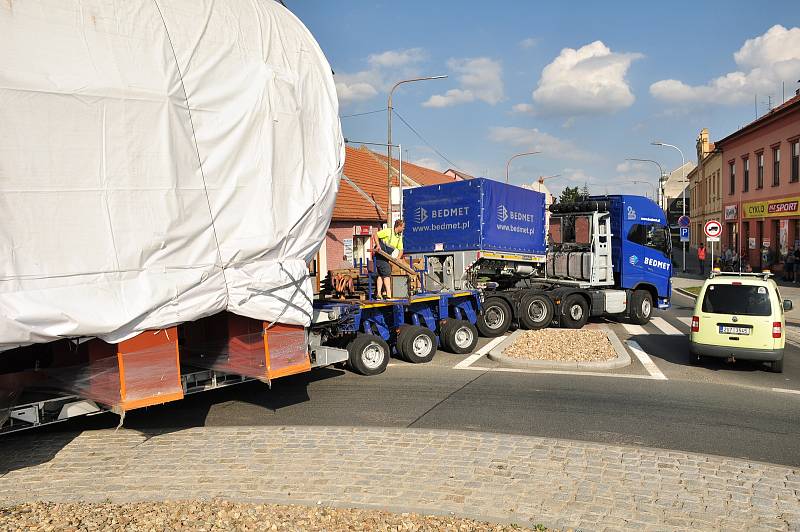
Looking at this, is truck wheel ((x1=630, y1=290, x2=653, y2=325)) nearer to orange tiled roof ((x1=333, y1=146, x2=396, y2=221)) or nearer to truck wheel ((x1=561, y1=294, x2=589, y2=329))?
truck wheel ((x1=561, y1=294, x2=589, y2=329))

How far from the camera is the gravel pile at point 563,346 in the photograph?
11648mm

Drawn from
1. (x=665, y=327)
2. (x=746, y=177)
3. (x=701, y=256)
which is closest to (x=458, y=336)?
(x=665, y=327)

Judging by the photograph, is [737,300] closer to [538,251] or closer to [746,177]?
[538,251]

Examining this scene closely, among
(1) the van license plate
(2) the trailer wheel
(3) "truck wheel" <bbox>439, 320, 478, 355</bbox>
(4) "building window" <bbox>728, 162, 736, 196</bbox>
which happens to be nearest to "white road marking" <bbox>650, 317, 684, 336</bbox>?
(1) the van license plate

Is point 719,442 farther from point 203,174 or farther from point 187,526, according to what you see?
point 203,174

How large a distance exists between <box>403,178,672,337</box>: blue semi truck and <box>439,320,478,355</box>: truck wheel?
120 cm

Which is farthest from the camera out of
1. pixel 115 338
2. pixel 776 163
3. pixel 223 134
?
pixel 776 163

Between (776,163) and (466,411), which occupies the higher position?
(776,163)

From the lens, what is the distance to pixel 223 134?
656 cm

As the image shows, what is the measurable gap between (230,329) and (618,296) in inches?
474

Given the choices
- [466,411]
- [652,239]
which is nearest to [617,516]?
[466,411]

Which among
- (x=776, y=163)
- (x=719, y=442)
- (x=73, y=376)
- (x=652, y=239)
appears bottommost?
(x=719, y=442)

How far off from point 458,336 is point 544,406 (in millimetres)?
4170

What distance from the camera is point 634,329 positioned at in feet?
52.6
